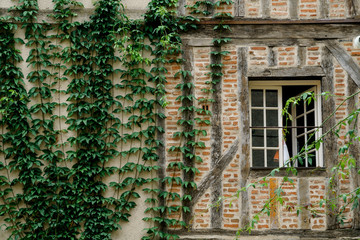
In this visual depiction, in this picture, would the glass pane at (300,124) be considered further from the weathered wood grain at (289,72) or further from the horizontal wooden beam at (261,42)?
the horizontal wooden beam at (261,42)

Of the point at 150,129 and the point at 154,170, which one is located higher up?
the point at 150,129

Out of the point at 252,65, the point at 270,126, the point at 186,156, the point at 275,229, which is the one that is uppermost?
the point at 252,65

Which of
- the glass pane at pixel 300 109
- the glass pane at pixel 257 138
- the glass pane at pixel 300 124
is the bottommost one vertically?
the glass pane at pixel 257 138

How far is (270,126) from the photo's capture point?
5.93m

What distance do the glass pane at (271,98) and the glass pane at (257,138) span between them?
1.29 feet

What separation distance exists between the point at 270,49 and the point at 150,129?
1.90 m

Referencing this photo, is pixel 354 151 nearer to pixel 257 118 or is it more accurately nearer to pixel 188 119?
pixel 257 118

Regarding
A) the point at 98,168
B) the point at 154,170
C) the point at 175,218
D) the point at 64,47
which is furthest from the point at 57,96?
the point at 175,218

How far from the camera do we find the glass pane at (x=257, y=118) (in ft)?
20.7

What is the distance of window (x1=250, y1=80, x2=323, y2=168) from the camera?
6.11m

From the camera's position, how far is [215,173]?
584cm

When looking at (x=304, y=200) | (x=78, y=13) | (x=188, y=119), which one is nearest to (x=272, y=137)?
(x=304, y=200)

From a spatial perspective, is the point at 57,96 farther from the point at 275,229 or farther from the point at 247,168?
the point at 275,229

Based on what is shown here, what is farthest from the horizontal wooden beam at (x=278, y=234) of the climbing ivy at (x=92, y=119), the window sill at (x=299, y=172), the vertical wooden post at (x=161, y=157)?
the window sill at (x=299, y=172)
